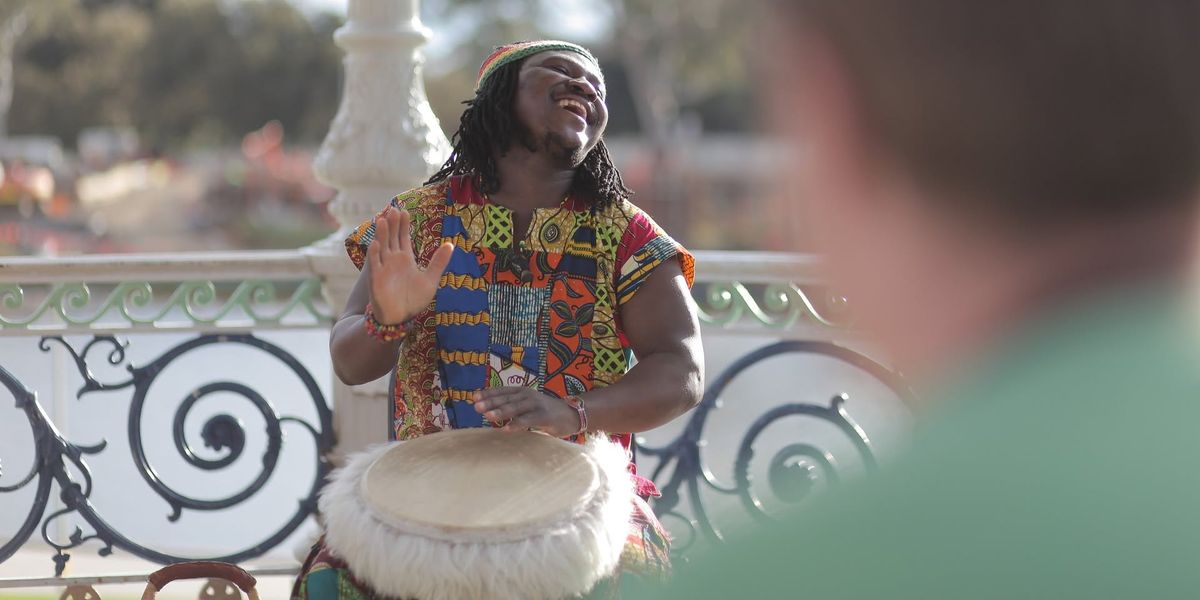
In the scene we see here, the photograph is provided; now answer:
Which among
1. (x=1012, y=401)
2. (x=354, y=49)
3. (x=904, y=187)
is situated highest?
(x=354, y=49)

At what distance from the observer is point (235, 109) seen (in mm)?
37844

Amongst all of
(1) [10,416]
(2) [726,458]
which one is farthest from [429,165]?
(2) [726,458]

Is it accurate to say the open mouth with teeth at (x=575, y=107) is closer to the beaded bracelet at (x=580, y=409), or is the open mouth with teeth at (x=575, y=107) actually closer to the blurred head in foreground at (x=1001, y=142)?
the beaded bracelet at (x=580, y=409)

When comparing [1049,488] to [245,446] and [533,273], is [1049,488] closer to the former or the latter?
[533,273]

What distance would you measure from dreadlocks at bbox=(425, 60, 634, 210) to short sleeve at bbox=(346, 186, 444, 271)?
2.4 inches

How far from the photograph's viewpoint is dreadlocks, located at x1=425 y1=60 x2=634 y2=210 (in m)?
2.69

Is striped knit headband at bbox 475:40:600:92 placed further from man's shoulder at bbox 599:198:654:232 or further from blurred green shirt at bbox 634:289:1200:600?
blurred green shirt at bbox 634:289:1200:600

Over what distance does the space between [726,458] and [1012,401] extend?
7664 millimetres

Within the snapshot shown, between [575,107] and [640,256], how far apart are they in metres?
0.34

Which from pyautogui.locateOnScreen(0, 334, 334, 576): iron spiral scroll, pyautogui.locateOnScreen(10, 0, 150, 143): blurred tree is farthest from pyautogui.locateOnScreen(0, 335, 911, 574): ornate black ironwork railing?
pyautogui.locateOnScreen(10, 0, 150, 143): blurred tree

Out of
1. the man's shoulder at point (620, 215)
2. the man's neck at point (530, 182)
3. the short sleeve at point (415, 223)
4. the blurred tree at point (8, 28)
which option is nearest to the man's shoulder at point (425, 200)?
the short sleeve at point (415, 223)

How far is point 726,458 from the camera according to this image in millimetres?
8359

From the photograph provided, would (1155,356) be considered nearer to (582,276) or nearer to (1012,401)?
(1012,401)

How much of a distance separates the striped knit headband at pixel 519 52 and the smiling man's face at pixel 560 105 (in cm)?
1
